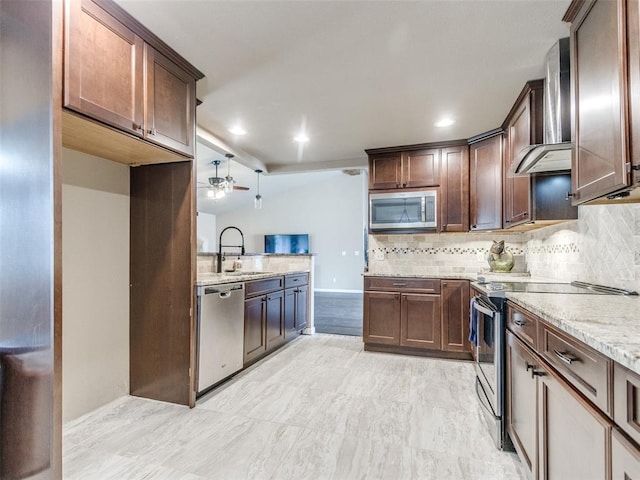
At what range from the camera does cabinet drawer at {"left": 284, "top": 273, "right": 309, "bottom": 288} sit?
13.0ft

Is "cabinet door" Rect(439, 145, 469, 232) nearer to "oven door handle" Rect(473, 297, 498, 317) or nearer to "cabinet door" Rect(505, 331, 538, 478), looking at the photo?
"oven door handle" Rect(473, 297, 498, 317)

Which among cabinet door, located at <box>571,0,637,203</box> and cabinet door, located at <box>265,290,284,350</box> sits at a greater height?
cabinet door, located at <box>571,0,637,203</box>

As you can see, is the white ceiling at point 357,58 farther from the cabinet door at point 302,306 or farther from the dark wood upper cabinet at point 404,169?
the cabinet door at point 302,306

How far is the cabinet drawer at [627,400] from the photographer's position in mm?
758

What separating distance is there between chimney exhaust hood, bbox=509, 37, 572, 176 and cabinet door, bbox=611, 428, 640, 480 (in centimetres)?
147

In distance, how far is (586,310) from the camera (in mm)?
1278

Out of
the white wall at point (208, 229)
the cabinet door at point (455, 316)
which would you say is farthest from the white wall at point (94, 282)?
the white wall at point (208, 229)

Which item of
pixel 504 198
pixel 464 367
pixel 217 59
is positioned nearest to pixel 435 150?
pixel 504 198

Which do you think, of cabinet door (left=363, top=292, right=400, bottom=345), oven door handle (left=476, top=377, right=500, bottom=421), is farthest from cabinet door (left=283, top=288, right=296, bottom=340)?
oven door handle (left=476, top=377, right=500, bottom=421)

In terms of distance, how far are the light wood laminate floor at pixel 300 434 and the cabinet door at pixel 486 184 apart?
153cm

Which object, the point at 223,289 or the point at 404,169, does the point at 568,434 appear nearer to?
the point at 223,289

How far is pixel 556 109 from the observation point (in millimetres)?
1960

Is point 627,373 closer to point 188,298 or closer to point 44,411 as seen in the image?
point 44,411

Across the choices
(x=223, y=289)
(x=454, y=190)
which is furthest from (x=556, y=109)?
(x=223, y=289)
